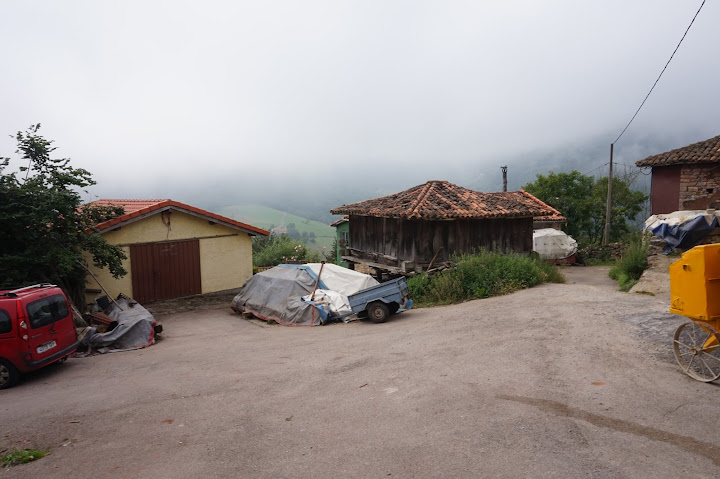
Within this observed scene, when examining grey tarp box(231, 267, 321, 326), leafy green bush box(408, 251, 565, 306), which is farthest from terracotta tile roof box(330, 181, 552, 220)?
grey tarp box(231, 267, 321, 326)

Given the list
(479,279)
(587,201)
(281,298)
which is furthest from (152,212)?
(587,201)

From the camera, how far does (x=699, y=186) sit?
18.6 metres

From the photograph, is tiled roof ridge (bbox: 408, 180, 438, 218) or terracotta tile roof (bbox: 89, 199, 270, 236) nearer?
terracotta tile roof (bbox: 89, 199, 270, 236)

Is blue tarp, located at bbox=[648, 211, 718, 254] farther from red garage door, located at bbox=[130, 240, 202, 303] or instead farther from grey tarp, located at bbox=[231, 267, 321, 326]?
red garage door, located at bbox=[130, 240, 202, 303]

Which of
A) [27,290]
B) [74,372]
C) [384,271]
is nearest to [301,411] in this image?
[74,372]

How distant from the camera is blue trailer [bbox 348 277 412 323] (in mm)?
13086

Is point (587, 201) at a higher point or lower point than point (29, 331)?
higher

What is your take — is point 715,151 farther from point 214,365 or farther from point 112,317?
point 112,317

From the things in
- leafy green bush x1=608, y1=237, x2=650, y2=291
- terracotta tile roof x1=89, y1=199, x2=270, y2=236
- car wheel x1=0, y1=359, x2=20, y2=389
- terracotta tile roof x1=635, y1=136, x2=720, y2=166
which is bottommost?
car wheel x1=0, y1=359, x2=20, y2=389

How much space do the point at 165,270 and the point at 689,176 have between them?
2103cm

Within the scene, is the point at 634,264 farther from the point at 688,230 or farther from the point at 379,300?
the point at 379,300

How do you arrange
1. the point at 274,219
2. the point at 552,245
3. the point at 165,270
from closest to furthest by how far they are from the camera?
the point at 165,270 < the point at 552,245 < the point at 274,219

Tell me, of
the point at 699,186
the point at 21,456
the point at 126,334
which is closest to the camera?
the point at 21,456

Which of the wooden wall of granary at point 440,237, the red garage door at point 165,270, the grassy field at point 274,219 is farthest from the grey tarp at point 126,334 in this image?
the grassy field at point 274,219
